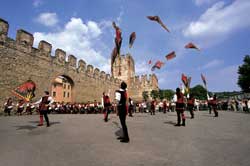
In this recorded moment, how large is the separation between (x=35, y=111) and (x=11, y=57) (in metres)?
5.64

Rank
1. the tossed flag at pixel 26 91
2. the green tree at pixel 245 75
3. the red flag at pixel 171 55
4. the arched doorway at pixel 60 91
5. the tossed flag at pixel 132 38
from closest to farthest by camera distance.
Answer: the tossed flag at pixel 26 91
the tossed flag at pixel 132 38
the red flag at pixel 171 55
the green tree at pixel 245 75
the arched doorway at pixel 60 91

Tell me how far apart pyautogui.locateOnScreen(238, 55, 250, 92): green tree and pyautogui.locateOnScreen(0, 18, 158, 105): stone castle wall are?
30.4 m

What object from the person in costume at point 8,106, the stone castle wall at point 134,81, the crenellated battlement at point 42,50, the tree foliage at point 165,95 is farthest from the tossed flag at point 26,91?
the tree foliage at point 165,95

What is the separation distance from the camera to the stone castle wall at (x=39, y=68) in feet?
46.5

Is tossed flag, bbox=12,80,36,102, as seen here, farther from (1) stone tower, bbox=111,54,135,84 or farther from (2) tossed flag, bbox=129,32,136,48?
(1) stone tower, bbox=111,54,135,84

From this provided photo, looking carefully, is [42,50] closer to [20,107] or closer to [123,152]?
[20,107]

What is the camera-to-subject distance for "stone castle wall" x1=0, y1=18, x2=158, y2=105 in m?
14.2

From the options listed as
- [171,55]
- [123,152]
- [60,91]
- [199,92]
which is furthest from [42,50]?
[199,92]

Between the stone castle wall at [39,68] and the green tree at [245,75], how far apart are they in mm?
30354

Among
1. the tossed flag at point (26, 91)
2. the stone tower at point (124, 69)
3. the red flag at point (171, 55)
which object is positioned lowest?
the tossed flag at point (26, 91)

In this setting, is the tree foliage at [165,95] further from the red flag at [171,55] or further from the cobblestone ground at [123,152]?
the cobblestone ground at [123,152]

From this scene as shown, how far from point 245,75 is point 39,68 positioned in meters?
39.3

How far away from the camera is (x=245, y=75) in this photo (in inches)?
1412

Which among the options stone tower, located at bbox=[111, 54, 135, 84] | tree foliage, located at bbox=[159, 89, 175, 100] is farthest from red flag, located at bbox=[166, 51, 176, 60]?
tree foliage, located at bbox=[159, 89, 175, 100]
